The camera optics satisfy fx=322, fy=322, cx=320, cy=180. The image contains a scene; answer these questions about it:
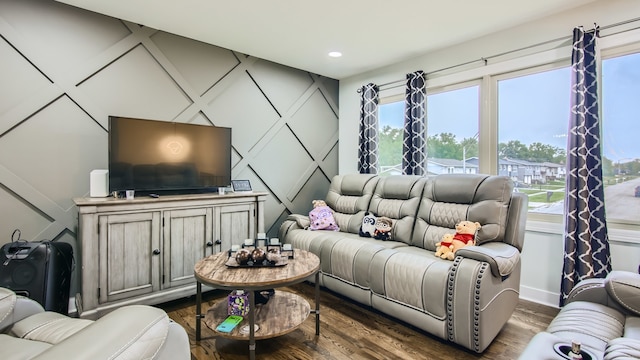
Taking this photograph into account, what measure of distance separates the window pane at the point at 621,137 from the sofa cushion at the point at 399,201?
144 centimetres

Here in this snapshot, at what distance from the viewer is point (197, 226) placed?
2.84 meters

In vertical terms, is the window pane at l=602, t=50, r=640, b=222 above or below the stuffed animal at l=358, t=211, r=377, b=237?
above

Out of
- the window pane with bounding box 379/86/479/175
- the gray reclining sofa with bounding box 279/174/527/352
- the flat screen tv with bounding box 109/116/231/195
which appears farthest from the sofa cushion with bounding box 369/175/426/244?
the flat screen tv with bounding box 109/116/231/195

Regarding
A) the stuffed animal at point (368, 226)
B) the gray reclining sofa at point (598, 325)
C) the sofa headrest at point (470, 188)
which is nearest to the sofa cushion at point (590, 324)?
the gray reclining sofa at point (598, 325)

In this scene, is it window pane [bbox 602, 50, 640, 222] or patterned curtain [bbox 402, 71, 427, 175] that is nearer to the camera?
window pane [bbox 602, 50, 640, 222]

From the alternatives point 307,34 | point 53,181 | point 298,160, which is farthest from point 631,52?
point 53,181

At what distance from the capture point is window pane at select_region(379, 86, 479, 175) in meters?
3.42

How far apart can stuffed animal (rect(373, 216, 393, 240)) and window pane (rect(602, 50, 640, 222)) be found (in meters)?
1.73

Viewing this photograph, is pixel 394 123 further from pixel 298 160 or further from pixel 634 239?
pixel 634 239

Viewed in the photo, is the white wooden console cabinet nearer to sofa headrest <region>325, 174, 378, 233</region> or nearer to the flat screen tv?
the flat screen tv

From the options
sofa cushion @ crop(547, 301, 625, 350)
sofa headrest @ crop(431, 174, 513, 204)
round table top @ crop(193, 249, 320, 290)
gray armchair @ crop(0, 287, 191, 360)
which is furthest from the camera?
sofa headrest @ crop(431, 174, 513, 204)

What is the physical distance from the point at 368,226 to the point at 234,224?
131cm

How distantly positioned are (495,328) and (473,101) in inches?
89.0

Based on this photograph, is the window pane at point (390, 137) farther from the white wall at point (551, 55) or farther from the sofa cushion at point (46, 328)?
the sofa cushion at point (46, 328)
